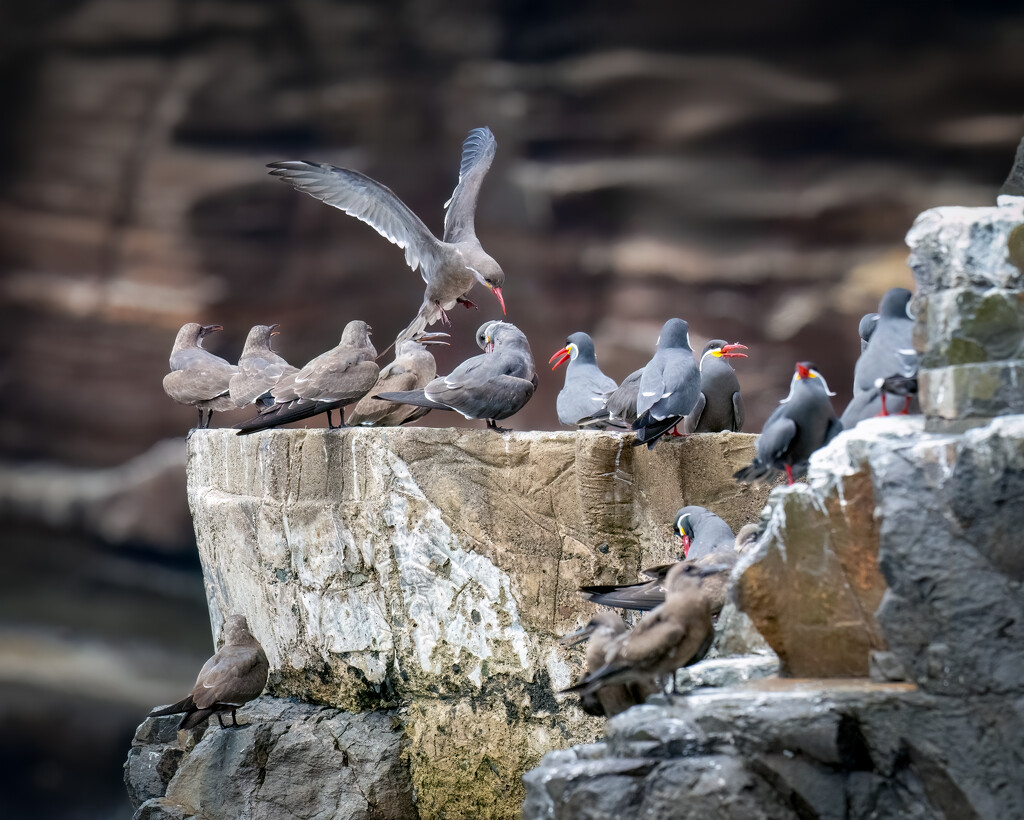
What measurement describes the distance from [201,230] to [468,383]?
447 centimetres

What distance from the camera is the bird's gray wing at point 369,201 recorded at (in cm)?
598

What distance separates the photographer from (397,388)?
5.74 m

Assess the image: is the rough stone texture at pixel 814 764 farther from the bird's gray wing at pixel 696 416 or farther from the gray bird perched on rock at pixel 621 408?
the bird's gray wing at pixel 696 416

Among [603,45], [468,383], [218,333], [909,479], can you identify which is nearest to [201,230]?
[218,333]

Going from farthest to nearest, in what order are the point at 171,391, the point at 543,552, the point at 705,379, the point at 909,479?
1. the point at 171,391
2. the point at 705,379
3. the point at 543,552
4. the point at 909,479

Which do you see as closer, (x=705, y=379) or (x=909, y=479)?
(x=909, y=479)

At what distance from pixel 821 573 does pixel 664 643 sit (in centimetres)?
52

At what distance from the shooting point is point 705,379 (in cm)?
548

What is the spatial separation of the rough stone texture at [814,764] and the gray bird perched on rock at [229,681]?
244 centimetres

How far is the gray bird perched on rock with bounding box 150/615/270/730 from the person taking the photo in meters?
5.06

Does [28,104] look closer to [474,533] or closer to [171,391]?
[171,391]

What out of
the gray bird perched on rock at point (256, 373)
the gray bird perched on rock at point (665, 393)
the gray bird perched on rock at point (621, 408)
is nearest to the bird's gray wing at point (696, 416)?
the gray bird perched on rock at point (621, 408)

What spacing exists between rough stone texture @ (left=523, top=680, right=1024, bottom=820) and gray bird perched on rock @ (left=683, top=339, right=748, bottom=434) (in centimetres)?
259

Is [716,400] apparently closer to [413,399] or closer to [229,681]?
[413,399]
